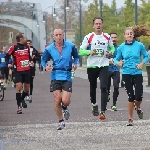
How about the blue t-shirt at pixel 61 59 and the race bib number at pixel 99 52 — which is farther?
the race bib number at pixel 99 52

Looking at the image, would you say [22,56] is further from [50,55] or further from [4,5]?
[4,5]

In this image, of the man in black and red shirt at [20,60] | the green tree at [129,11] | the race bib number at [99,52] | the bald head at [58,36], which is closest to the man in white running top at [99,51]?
the race bib number at [99,52]

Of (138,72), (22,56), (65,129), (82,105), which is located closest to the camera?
(65,129)

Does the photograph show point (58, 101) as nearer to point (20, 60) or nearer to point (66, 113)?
point (66, 113)

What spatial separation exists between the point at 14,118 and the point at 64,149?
18.1ft

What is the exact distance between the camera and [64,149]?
32.6 feet

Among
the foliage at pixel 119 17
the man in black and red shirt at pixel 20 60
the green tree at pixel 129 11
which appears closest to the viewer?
the man in black and red shirt at pixel 20 60

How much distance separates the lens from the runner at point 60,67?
1262 centimetres

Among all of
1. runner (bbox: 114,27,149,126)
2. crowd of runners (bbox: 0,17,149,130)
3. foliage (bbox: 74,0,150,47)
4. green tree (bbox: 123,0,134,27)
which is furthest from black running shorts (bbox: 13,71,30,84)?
green tree (bbox: 123,0,134,27)

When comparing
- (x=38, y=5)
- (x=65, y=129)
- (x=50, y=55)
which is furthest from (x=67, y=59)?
(x=38, y=5)

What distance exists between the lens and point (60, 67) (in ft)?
41.5

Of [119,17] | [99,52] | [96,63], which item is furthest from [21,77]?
[119,17]

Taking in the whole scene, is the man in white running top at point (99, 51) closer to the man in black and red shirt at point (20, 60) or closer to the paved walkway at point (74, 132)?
the paved walkway at point (74, 132)

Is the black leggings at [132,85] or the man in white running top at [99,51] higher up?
the man in white running top at [99,51]
